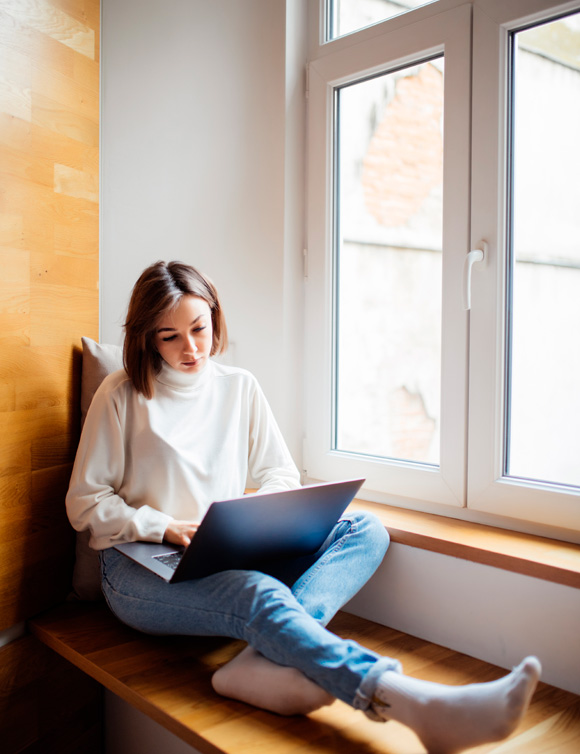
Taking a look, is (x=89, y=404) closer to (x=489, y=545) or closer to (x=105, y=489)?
(x=105, y=489)

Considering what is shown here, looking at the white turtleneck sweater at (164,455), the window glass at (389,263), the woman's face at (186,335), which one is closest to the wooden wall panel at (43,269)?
the white turtleneck sweater at (164,455)

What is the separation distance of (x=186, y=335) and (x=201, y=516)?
41 cm

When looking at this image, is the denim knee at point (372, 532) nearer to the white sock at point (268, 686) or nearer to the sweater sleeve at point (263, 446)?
the sweater sleeve at point (263, 446)

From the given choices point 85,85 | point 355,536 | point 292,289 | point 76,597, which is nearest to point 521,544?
point 355,536

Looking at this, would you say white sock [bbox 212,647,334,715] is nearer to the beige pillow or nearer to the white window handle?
the beige pillow

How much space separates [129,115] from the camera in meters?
1.83

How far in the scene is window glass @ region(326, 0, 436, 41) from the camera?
1.62 metres

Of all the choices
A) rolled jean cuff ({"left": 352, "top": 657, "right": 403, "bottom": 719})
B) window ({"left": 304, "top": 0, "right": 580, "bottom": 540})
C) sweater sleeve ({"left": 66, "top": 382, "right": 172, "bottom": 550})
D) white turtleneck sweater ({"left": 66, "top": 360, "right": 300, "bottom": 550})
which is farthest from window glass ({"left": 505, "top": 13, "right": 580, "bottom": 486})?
sweater sleeve ({"left": 66, "top": 382, "right": 172, "bottom": 550})

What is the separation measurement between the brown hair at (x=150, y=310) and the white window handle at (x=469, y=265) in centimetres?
61

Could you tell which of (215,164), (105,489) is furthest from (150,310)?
(215,164)

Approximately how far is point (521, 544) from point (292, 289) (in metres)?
0.91

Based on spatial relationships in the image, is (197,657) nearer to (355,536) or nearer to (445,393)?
(355,536)

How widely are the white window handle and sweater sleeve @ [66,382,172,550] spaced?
0.83 m

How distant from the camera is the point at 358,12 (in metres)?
1.73
